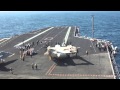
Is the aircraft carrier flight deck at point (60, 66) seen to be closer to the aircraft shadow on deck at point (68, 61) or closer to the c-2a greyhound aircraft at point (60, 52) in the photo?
the aircraft shadow on deck at point (68, 61)

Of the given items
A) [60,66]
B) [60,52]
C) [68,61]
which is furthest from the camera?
[68,61]

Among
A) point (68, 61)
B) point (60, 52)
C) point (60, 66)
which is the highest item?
point (60, 52)

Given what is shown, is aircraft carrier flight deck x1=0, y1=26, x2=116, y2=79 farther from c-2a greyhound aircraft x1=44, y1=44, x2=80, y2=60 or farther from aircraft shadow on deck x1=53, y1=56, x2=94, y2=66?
c-2a greyhound aircraft x1=44, y1=44, x2=80, y2=60

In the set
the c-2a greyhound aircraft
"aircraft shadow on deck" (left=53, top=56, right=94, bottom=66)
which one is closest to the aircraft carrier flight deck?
"aircraft shadow on deck" (left=53, top=56, right=94, bottom=66)

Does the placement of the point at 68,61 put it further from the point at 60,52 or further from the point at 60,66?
the point at 60,66

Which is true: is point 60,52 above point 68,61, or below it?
above

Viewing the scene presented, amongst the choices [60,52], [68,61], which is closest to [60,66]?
[68,61]

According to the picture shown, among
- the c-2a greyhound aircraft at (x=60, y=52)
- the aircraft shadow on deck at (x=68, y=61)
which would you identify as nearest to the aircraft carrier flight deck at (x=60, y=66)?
the aircraft shadow on deck at (x=68, y=61)
